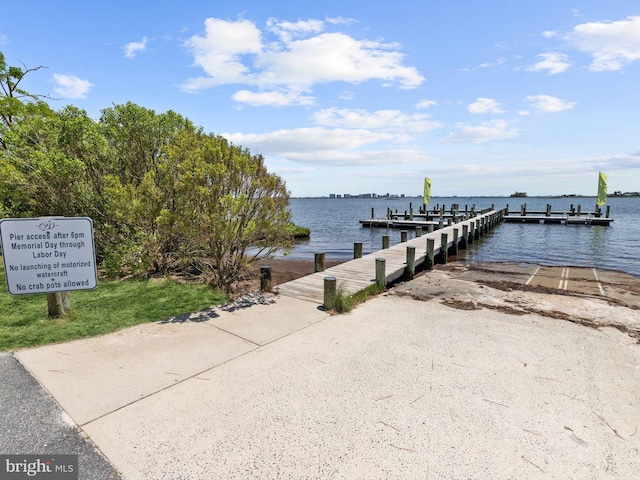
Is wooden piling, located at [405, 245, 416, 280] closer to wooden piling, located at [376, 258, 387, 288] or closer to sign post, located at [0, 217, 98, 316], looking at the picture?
wooden piling, located at [376, 258, 387, 288]

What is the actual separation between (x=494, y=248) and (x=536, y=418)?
70.2 feet

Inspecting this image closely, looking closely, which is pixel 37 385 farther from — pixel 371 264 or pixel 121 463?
pixel 371 264

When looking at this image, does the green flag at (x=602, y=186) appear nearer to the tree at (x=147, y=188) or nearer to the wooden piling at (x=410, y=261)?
the wooden piling at (x=410, y=261)

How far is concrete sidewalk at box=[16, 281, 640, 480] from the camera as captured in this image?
283 cm

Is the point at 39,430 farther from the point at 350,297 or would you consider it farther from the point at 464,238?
the point at 464,238

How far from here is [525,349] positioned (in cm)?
516

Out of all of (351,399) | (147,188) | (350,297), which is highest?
(147,188)

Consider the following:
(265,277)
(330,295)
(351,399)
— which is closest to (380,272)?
(330,295)

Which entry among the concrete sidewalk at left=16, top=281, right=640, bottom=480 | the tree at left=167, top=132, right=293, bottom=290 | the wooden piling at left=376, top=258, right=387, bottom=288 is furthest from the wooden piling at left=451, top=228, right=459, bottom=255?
the tree at left=167, top=132, right=293, bottom=290

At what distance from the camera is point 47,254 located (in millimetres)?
5242

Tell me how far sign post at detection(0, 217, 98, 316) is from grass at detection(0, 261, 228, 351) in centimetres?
63

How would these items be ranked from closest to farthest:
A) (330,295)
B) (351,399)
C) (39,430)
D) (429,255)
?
(39,430) → (351,399) → (330,295) → (429,255)

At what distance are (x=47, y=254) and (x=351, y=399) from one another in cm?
511

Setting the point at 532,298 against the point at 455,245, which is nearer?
the point at 532,298
